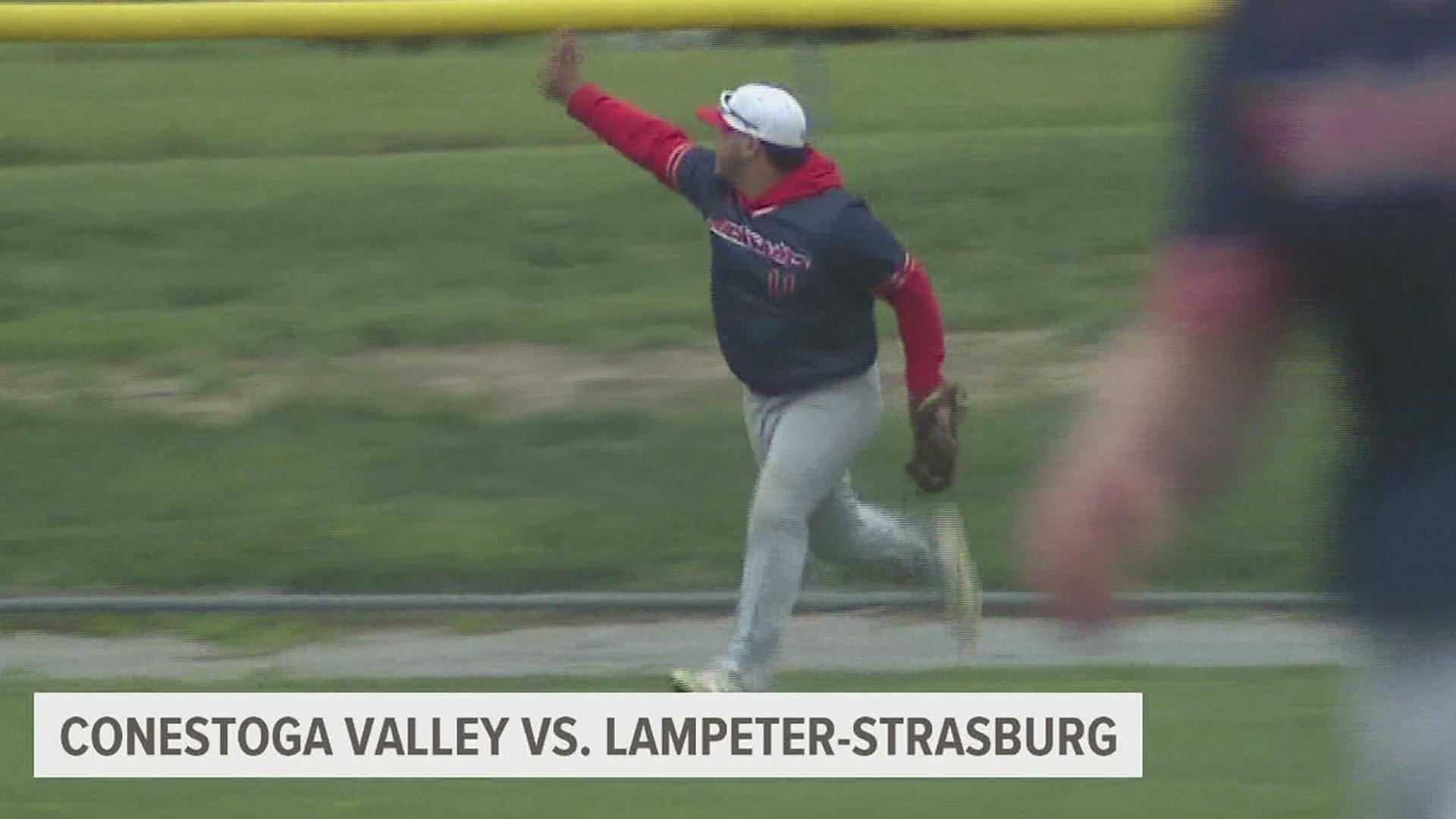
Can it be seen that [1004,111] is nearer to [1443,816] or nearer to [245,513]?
[245,513]

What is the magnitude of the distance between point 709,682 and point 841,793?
85cm

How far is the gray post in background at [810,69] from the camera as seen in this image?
8.46 m

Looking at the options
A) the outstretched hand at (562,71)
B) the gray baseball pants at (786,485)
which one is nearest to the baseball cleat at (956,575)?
the gray baseball pants at (786,485)

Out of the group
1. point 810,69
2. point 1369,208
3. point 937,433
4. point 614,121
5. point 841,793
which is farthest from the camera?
point 810,69

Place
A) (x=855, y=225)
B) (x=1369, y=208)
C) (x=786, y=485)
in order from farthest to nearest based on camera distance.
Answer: (x=786, y=485) < (x=855, y=225) < (x=1369, y=208)

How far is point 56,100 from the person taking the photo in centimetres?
988

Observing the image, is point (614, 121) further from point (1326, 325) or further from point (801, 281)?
point (1326, 325)

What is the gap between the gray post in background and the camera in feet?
27.8

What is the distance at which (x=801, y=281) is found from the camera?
21.0 feet

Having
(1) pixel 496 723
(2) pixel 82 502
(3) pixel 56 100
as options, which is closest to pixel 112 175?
(3) pixel 56 100

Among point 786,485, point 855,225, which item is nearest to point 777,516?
point 786,485

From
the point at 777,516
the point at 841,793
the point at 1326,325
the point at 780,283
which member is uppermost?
the point at 780,283

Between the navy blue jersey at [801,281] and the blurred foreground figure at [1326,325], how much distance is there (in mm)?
3895

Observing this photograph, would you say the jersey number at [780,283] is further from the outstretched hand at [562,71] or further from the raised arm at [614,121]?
the outstretched hand at [562,71]
